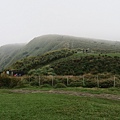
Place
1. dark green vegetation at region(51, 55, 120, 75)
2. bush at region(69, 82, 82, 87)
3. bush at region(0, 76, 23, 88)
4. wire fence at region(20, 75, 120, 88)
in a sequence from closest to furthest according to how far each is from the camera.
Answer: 1. wire fence at region(20, 75, 120, 88)
2. bush at region(69, 82, 82, 87)
3. bush at region(0, 76, 23, 88)
4. dark green vegetation at region(51, 55, 120, 75)

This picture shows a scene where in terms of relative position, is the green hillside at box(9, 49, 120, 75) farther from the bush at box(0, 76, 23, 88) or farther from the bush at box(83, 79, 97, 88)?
the bush at box(0, 76, 23, 88)

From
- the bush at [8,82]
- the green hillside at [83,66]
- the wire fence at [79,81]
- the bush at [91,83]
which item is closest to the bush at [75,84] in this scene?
the wire fence at [79,81]

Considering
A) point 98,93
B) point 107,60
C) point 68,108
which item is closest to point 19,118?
point 68,108

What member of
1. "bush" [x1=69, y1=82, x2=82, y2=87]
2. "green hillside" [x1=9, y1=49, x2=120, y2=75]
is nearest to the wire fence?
"bush" [x1=69, y1=82, x2=82, y2=87]

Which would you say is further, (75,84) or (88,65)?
(88,65)

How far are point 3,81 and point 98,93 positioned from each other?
47.9ft

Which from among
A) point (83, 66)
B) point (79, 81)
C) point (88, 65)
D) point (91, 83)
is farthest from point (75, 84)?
point (88, 65)

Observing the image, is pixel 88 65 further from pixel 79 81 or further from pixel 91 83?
pixel 91 83

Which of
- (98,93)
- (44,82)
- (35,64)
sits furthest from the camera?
(35,64)

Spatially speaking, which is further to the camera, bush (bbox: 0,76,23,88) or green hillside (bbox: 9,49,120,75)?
green hillside (bbox: 9,49,120,75)

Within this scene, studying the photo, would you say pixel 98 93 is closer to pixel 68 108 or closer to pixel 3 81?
pixel 68 108

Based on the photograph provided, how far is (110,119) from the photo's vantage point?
11.7 meters

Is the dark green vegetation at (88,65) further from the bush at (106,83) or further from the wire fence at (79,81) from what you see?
the bush at (106,83)

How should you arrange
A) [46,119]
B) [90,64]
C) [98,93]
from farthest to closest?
[90,64], [98,93], [46,119]
